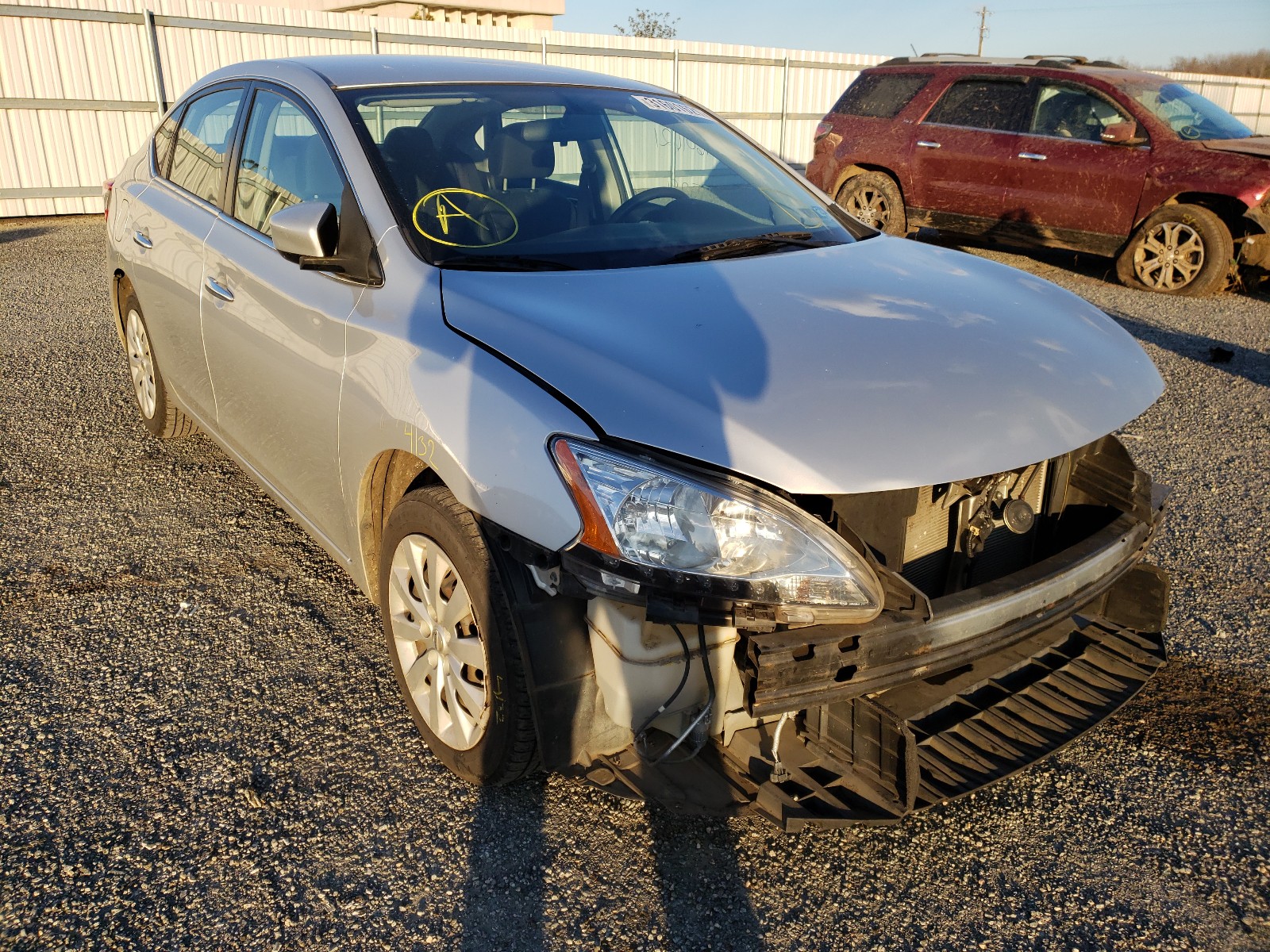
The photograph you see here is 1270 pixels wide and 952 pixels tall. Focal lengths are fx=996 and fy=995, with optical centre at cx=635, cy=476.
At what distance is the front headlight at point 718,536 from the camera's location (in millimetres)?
1991

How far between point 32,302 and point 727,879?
27.6ft

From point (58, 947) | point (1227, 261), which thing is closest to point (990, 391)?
point (58, 947)

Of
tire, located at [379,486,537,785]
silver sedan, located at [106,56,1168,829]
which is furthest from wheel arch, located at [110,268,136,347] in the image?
tire, located at [379,486,537,785]

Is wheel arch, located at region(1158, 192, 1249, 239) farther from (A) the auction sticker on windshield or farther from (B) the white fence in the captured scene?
(B) the white fence

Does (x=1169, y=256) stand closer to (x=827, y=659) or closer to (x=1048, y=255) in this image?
(x=1048, y=255)

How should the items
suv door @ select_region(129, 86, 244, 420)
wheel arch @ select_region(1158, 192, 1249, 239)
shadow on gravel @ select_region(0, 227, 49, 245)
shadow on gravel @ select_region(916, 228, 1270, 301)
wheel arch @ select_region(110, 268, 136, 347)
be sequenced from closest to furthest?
1. suv door @ select_region(129, 86, 244, 420)
2. wheel arch @ select_region(110, 268, 136, 347)
3. wheel arch @ select_region(1158, 192, 1249, 239)
4. shadow on gravel @ select_region(916, 228, 1270, 301)
5. shadow on gravel @ select_region(0, 227, 49, 245)

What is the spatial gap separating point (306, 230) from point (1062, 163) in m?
8.67

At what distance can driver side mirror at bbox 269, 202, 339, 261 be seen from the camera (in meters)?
2.69

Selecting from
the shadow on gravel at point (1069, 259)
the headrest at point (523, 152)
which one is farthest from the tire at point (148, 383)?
the shadow on gravel at point (1069, 259)

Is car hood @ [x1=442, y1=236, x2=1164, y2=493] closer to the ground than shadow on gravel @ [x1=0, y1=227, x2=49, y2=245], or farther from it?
farther from it

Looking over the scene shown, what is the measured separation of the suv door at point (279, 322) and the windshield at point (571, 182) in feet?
0.82

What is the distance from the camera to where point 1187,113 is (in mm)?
9430

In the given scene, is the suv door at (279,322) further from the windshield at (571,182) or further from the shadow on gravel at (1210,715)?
the shadow on gravel at (1210,715)

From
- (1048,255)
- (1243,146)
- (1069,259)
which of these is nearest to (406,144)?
(1243,146)
